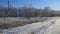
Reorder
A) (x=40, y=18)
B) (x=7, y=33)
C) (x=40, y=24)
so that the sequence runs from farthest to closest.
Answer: (x=40, y=24), (x=40, y=18), (x=7, y=33)

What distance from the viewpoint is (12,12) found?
495 cm

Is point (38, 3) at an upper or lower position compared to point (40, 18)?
upper

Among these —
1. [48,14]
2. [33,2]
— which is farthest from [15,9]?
[48,14]

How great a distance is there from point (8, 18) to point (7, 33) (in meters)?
0.45

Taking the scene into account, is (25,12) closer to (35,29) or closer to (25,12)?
(25,12)

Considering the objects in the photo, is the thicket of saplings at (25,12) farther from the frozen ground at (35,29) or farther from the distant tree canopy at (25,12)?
the frozen ground at (35,29)

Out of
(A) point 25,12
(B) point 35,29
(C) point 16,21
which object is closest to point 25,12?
(A) point 25,12

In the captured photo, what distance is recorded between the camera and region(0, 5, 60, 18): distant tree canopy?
4.94 m

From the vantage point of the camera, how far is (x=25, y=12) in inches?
199

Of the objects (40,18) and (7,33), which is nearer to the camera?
(7,33)

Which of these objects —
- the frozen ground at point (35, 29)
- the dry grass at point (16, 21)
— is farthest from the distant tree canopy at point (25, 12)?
the frozen ground at point (35, 29)

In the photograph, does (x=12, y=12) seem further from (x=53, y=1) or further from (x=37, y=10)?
(x=53, y=1)

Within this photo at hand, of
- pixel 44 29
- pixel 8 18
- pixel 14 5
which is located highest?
pixel 14 5

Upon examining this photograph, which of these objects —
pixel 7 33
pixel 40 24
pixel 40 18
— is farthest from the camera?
pixel 40 24
